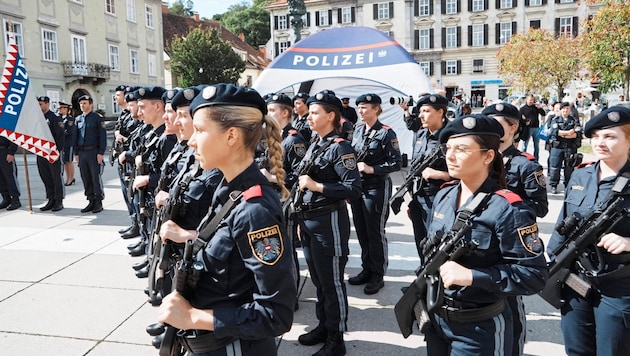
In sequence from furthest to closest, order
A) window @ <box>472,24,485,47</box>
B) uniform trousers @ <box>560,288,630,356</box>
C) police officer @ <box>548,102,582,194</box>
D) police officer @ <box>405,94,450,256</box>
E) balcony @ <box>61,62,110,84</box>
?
window @ <box>472,24,485,47</box>
balcony @ <box>61,62,110,84</box>
police officer @ <box>548,102,582,194</box>
police officer @ <box>405,94,450,256</box>
uniform trousers @ <box>560,288,630,356</box>

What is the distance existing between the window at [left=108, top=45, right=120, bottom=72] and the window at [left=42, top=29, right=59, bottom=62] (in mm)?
4465

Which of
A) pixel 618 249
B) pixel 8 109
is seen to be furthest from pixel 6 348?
pixel 8 109

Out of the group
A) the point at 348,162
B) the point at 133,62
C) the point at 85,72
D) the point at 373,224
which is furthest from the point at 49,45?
the point at 348,162

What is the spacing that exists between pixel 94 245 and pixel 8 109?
10.6 feet

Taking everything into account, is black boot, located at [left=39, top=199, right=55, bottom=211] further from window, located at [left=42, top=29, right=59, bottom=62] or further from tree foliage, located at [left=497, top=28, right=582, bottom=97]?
tree foliage, located at [left=497, top=28, right=582, bottom=97]

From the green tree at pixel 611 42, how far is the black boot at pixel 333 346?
43.9ft

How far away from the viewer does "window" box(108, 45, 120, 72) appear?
106 feet

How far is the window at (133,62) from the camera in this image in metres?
34.1

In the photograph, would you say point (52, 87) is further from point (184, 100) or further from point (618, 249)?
point (618, 249)

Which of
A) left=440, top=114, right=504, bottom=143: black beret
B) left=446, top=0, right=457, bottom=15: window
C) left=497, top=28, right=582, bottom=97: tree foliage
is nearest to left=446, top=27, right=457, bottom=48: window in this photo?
left=446, top=0, right=457, bottom=15: window

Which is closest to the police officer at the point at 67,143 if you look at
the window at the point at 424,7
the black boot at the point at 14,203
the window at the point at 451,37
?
the black boot at the point at 14,203

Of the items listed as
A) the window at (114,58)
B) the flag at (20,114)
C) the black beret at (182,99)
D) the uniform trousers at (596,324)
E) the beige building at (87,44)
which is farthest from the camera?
the window at (114,58)

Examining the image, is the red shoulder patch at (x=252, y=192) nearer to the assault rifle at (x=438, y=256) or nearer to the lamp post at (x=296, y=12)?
the assault rifle at (x=438, y=256)

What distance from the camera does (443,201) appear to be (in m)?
2.63
